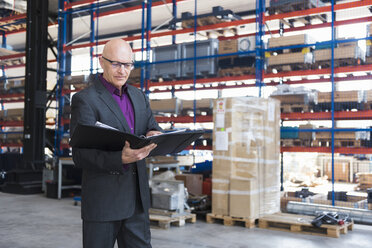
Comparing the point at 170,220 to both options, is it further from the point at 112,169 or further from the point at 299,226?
the point at 112,169

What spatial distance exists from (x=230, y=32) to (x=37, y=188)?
6.11m

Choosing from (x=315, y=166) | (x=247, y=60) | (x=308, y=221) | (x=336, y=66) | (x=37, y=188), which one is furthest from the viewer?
(x=315, y=166)

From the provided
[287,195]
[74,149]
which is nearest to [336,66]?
[287,195]

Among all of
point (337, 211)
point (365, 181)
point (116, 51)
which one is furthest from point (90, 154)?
point (365, 181)

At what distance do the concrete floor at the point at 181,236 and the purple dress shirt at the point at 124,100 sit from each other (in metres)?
3.08

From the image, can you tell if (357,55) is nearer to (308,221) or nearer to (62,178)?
(308,221)

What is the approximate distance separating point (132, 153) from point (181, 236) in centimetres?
376

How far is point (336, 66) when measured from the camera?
26.9 ft

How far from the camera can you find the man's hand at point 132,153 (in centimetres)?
184

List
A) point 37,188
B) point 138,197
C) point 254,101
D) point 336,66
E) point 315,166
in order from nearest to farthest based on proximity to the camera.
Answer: point 138,197 → point 254,101 → point 336,66 → point 37,188 → point 315,166

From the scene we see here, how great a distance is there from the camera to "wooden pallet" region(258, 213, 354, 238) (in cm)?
543

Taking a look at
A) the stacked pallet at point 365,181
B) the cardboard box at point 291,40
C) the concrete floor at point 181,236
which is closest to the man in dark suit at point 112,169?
the concrete floor at point 181,236

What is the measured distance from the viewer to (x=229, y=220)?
601cm

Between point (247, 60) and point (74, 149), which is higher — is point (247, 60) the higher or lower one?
the higher one
